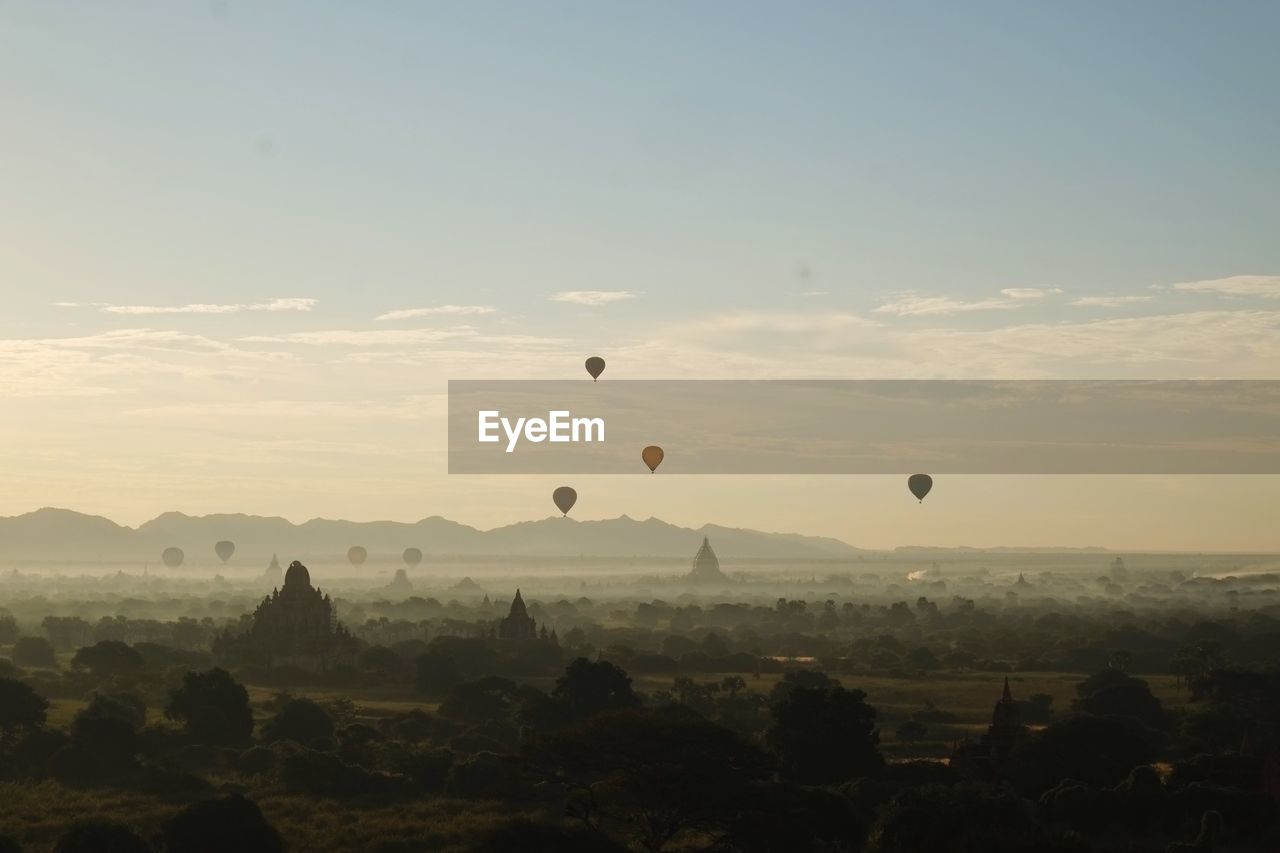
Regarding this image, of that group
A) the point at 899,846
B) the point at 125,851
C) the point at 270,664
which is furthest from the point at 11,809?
the point at 270,664

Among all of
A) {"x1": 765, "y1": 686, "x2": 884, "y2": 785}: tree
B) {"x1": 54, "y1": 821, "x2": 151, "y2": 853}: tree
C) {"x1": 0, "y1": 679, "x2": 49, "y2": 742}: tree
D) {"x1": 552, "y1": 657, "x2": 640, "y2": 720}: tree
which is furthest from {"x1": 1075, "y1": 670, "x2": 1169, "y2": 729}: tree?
{"x1": 54, "y1": 821, "x2": 151, "y2": 853}: tree

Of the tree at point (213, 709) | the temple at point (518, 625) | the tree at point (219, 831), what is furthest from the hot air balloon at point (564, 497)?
the tree at point (219, 831)

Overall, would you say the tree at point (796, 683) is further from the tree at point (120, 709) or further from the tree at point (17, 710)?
the tree at point (17, 710)

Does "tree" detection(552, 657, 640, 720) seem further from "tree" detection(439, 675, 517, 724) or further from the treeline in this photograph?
"tree" detection(439, 675, 517, 724)

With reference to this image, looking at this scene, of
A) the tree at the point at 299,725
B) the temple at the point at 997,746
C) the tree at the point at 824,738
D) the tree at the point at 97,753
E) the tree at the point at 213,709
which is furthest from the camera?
the tree at the point at 299,725

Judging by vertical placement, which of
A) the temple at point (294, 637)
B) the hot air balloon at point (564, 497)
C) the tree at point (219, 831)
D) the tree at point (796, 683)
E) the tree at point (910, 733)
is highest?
the hot air balloon at point (564, 497)

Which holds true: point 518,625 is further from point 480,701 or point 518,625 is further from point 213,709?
point 213,709

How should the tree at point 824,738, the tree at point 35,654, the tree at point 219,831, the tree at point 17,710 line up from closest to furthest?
1. the tree at point 219,831
2. the tree at point 824,738
3. the tree at point 17,710
4. the tree at point 35,654

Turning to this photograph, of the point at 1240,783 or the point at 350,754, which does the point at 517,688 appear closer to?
the point at 350,754
